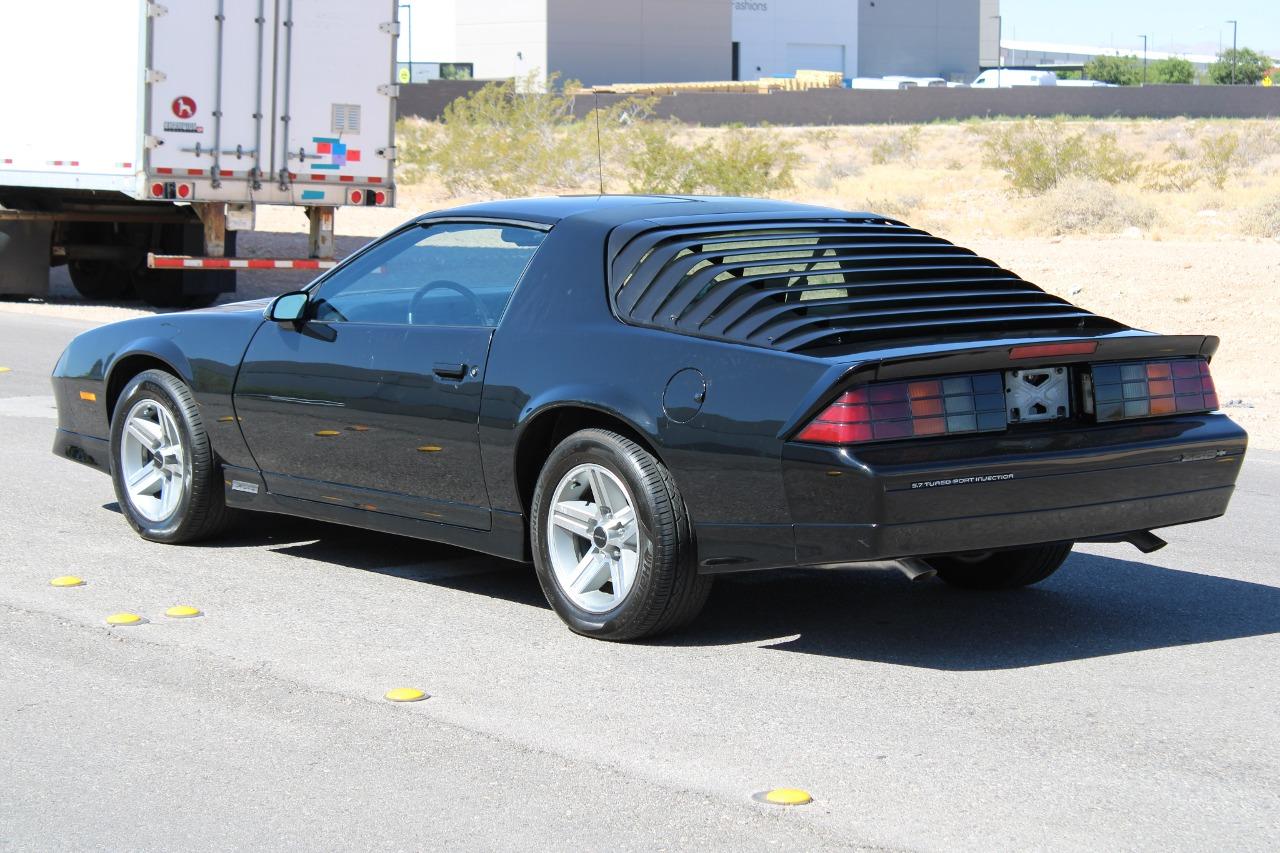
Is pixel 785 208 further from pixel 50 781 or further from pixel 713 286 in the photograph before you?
pixel 50 781

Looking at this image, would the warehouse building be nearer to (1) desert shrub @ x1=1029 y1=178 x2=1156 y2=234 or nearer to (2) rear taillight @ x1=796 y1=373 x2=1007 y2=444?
(1) desert shrub @ x1=1029 y1=178 x2=1156 y2=234

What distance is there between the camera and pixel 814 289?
5.94 metres

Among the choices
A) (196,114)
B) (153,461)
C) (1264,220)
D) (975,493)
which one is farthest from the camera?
(1264,220)

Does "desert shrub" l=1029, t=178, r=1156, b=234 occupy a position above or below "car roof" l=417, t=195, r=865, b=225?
above

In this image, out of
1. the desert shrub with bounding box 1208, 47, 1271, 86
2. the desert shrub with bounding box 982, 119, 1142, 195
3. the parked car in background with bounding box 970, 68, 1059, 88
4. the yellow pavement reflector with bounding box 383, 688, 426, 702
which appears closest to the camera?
the yellow pavement reflector with bounding box 383, 688, 426, 702

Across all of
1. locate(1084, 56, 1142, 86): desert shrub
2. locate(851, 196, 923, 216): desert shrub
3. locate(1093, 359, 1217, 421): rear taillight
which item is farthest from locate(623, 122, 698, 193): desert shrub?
locate(1084, 56, 1142, 86): desert shrub

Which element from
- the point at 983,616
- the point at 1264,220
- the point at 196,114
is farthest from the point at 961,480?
the point at 1264,220

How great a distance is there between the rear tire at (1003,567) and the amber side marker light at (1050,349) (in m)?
1.10

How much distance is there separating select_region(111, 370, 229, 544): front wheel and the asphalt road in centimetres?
20

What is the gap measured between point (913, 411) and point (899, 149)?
4973cm

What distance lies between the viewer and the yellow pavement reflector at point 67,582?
664 cm

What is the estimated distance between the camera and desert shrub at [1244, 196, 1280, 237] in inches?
968

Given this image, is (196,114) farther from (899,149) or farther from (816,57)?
(816,57)

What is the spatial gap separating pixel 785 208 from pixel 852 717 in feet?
7.84
